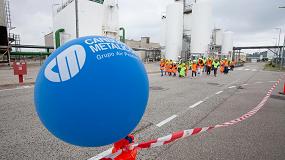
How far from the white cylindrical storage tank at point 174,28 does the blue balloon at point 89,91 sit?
38.3 m

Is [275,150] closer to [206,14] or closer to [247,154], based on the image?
[247,154]

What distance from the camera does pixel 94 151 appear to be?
10.4 ft

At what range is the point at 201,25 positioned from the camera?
1470 inches

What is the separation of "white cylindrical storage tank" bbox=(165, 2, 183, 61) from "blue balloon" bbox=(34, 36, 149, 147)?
3826 centimetres

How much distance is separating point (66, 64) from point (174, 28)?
39351mm

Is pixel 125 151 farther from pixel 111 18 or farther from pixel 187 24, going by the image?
pixel 187 24

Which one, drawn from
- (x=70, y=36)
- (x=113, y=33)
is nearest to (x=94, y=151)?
(x=70, y=36)

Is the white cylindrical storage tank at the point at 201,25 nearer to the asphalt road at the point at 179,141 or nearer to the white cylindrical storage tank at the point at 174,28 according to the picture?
the white cylindrical storage tank at the point at 174,28

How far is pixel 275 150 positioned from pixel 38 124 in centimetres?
473

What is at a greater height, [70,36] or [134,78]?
[70,36]

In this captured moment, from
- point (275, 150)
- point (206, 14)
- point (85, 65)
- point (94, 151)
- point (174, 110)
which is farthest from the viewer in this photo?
point (206, 14)

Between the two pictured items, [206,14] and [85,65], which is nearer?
[85,65]

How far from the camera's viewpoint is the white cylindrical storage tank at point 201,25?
3703cm

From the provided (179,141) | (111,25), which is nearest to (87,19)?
(111,25)
